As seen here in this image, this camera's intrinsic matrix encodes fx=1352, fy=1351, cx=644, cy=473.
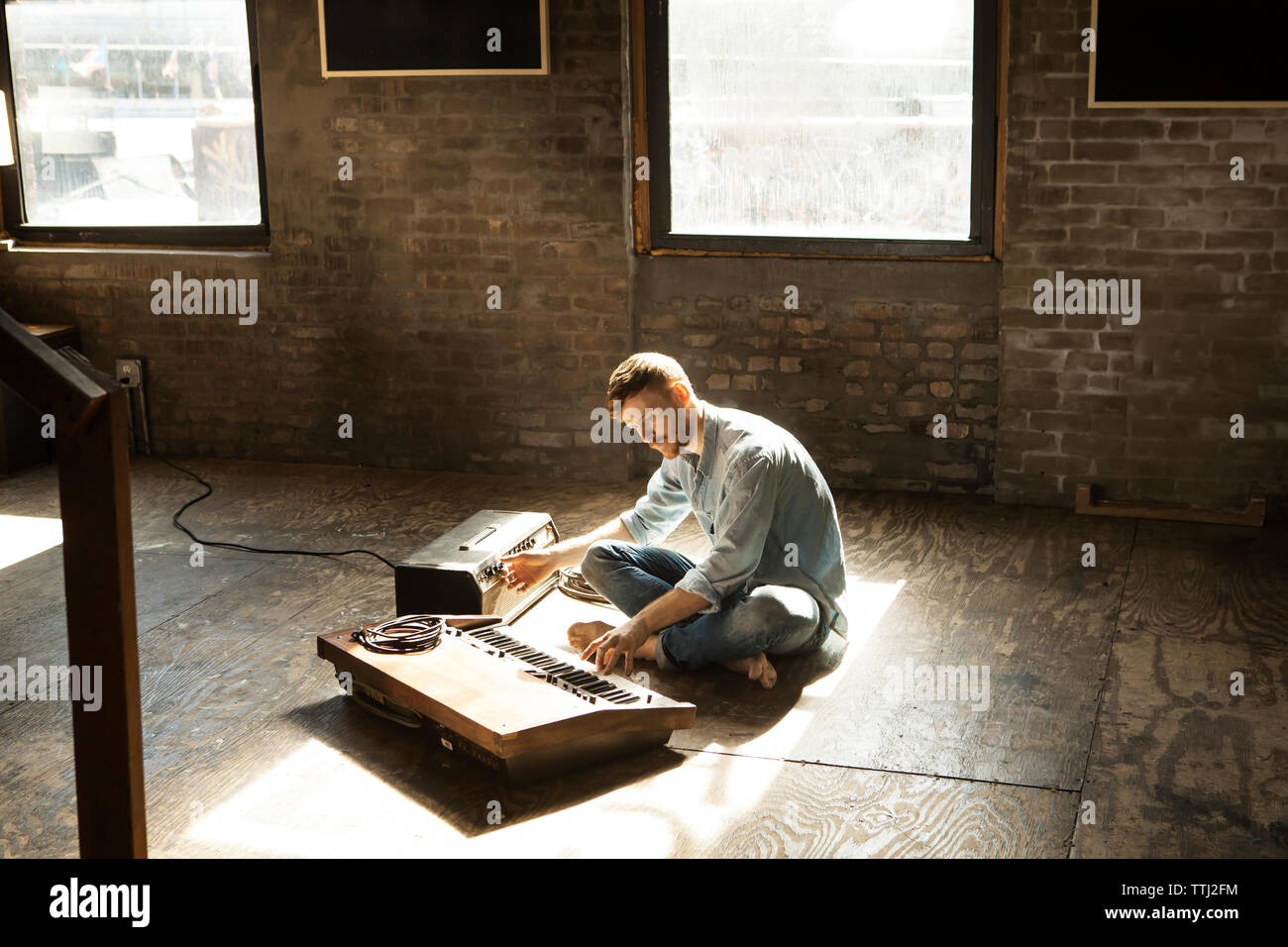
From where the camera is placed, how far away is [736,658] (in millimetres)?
3873

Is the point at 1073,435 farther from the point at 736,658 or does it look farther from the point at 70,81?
the point at 70,81

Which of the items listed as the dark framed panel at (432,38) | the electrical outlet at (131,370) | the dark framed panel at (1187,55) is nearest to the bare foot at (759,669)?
the dark framed panel at (1187,55)

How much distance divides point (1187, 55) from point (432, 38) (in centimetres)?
306

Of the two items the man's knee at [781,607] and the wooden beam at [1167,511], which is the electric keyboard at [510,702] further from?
the wooden beam at [1167,511]

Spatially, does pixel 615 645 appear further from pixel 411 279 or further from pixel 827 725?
pixel 411 279

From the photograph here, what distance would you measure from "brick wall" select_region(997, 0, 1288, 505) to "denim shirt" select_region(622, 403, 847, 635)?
1.92m

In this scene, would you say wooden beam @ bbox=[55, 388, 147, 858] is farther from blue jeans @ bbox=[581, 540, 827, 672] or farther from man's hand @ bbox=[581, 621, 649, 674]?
blue jeans @ bbox=[581, 540, 827, 672]

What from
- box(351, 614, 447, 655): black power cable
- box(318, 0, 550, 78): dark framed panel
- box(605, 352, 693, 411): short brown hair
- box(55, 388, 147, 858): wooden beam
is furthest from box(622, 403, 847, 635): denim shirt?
box(318, 0, 550, 78): dark framed panel

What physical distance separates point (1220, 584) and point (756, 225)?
237 cm

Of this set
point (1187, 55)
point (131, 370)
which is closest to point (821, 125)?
point (1187, 55)

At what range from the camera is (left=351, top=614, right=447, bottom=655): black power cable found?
3.70m

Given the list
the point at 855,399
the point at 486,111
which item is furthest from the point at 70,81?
the point at 855,399

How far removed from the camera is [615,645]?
364cm

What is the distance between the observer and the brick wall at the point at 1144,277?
5.13m
